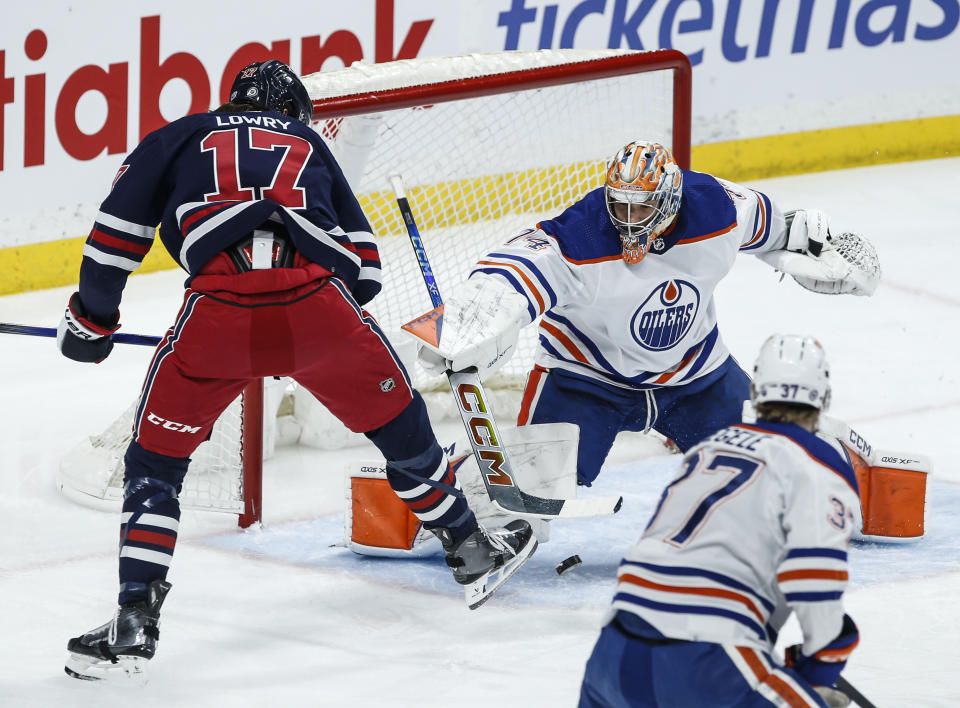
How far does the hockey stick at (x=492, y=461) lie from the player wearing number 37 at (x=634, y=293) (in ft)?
0.16

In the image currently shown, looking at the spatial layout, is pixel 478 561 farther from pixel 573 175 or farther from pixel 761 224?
pixel 573 175

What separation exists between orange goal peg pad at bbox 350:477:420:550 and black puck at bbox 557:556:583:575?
1.10ft

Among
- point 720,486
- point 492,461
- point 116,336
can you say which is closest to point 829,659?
point 720,486

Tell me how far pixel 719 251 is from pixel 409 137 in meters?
1.28

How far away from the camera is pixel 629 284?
355 centimetres

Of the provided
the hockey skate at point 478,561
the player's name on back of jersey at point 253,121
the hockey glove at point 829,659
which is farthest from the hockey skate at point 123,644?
the hockey glove at point 829,659

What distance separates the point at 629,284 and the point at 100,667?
1.35m

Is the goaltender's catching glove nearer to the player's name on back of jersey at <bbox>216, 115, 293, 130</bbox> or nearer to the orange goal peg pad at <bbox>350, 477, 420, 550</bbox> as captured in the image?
the orange goal peg pad at <bbox>350, 477, 420, 550</bbox>

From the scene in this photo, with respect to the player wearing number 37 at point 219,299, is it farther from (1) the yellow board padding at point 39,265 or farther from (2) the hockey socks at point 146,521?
(1) the yellow board padding at point 39,265

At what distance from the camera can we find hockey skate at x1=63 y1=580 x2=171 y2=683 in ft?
10.00

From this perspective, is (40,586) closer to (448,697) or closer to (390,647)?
(390,647)

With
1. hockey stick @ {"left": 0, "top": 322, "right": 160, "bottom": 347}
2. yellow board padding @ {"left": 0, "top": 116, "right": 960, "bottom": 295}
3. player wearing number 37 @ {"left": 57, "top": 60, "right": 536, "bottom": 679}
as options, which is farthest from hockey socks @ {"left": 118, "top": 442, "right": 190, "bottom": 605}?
yellow board padding @ {"left": 0, "top": 116, "right": 960, "bottom": 295}

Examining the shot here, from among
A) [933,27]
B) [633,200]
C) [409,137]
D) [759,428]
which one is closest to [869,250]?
[633,200]

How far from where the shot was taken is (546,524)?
151 inches
